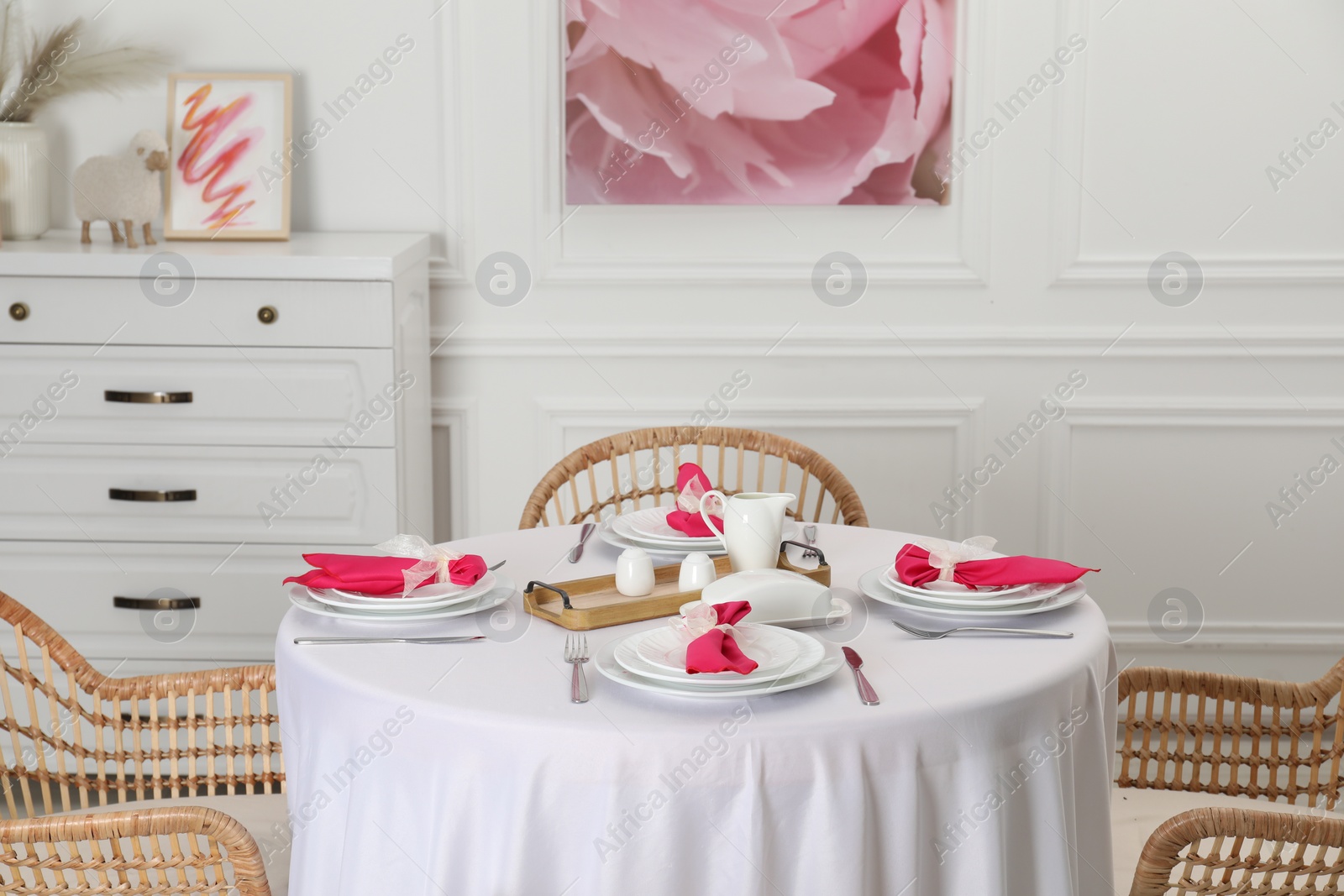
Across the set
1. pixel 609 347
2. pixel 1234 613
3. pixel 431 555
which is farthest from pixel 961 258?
pixel 431 555

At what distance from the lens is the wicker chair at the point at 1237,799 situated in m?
1.39

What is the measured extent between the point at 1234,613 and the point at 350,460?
241cm

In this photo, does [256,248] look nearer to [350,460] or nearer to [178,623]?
[350,460]

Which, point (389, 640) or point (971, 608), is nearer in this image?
point (389, 640)

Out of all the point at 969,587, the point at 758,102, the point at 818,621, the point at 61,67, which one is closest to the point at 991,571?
the point at 969,587

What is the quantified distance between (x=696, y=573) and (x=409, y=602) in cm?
41

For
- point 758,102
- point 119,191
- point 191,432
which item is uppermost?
point 758,102

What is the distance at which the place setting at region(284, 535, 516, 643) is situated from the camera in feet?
5.33

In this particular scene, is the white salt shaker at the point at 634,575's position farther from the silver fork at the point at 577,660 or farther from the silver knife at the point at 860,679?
the silver knife at the point at 860,679

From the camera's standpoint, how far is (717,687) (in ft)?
4.41

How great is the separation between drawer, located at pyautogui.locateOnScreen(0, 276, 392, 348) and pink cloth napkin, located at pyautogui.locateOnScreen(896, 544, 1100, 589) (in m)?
1.40

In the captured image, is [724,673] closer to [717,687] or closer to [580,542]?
[717,687]

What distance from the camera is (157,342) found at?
2.62 m

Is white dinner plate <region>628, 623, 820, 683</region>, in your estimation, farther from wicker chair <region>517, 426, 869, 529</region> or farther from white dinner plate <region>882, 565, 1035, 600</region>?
wicker chair <region>517, 426, 869, 529</region>
